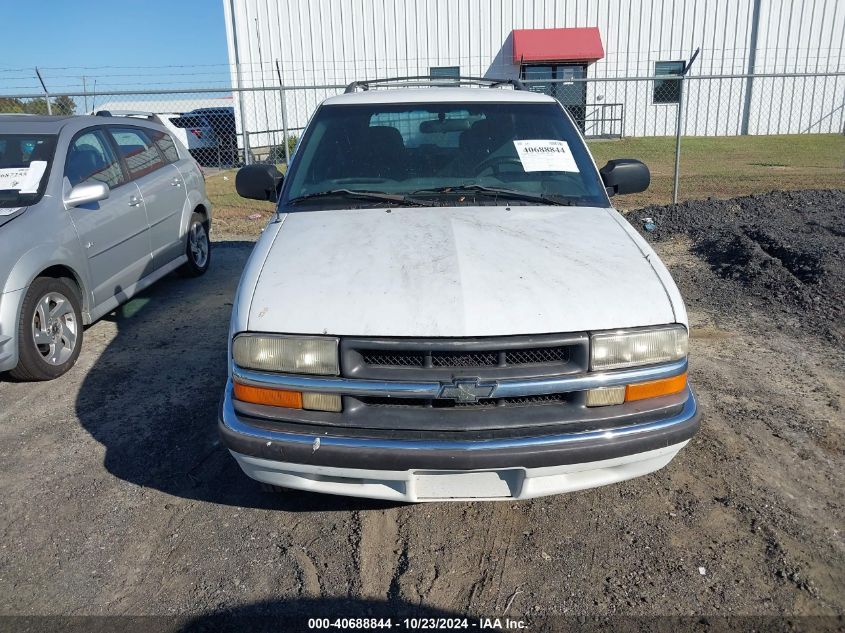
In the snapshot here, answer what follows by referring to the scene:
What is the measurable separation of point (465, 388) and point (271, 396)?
30.3 inches

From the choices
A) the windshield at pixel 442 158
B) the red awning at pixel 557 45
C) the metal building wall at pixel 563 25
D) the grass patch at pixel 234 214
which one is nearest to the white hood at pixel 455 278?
the windshield at pixel 442 158

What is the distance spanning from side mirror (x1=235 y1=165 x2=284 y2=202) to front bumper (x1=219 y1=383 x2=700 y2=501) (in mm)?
1866

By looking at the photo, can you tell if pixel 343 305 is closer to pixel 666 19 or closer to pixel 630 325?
pixel 630 325

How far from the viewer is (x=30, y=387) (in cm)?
457

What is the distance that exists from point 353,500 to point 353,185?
1.75 metres

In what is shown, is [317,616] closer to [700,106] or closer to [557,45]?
[557,45]

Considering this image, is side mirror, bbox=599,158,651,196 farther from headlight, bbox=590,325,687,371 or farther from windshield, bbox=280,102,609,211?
headlight, bbox=590,325,687,371

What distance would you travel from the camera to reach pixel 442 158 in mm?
3887

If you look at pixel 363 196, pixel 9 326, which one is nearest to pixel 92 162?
pixel 9 326

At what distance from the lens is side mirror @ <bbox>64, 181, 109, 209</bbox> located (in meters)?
4.78

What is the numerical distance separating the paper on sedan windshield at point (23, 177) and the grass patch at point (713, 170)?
5240 mm

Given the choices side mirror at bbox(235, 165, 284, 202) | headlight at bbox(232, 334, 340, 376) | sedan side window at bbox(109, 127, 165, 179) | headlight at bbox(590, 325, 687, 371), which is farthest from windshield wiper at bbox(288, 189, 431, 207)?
sedan side window at bbox(109, 127, 165, 179)

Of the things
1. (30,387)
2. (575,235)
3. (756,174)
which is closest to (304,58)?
(756,174)

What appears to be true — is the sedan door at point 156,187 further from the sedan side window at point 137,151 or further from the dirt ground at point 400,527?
the dirt ground at point 400,527
